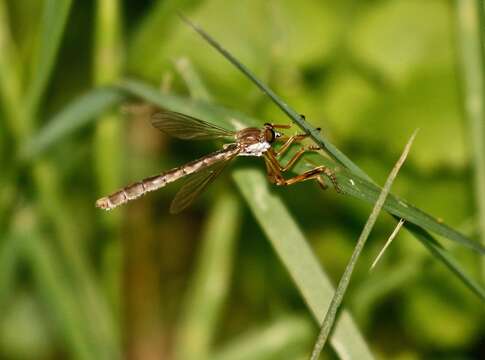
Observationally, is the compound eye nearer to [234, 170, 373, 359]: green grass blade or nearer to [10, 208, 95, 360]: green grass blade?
[234, 170, 373, 359]: green grass blade

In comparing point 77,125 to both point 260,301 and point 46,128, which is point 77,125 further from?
point 260,301

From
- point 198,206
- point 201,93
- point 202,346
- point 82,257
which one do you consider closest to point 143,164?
point 198,206

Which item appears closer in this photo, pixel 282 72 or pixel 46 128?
pixel 46 128

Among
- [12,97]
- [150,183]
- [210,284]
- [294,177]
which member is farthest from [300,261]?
[12,97]

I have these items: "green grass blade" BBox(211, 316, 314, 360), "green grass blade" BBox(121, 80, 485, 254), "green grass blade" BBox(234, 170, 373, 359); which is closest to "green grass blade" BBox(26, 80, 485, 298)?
"green grass blade" BBox(121, 80, 485, 254)

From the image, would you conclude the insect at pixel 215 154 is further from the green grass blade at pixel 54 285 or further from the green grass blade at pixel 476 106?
the green grass blade at pixel 476 106

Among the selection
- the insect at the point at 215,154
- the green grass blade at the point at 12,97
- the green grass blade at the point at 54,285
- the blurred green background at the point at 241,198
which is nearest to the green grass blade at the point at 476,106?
the blurred green background at the point at 241,198

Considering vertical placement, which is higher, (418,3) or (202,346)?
(418,3)

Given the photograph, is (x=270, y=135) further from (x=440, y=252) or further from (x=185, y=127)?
(x=440, y=252)
